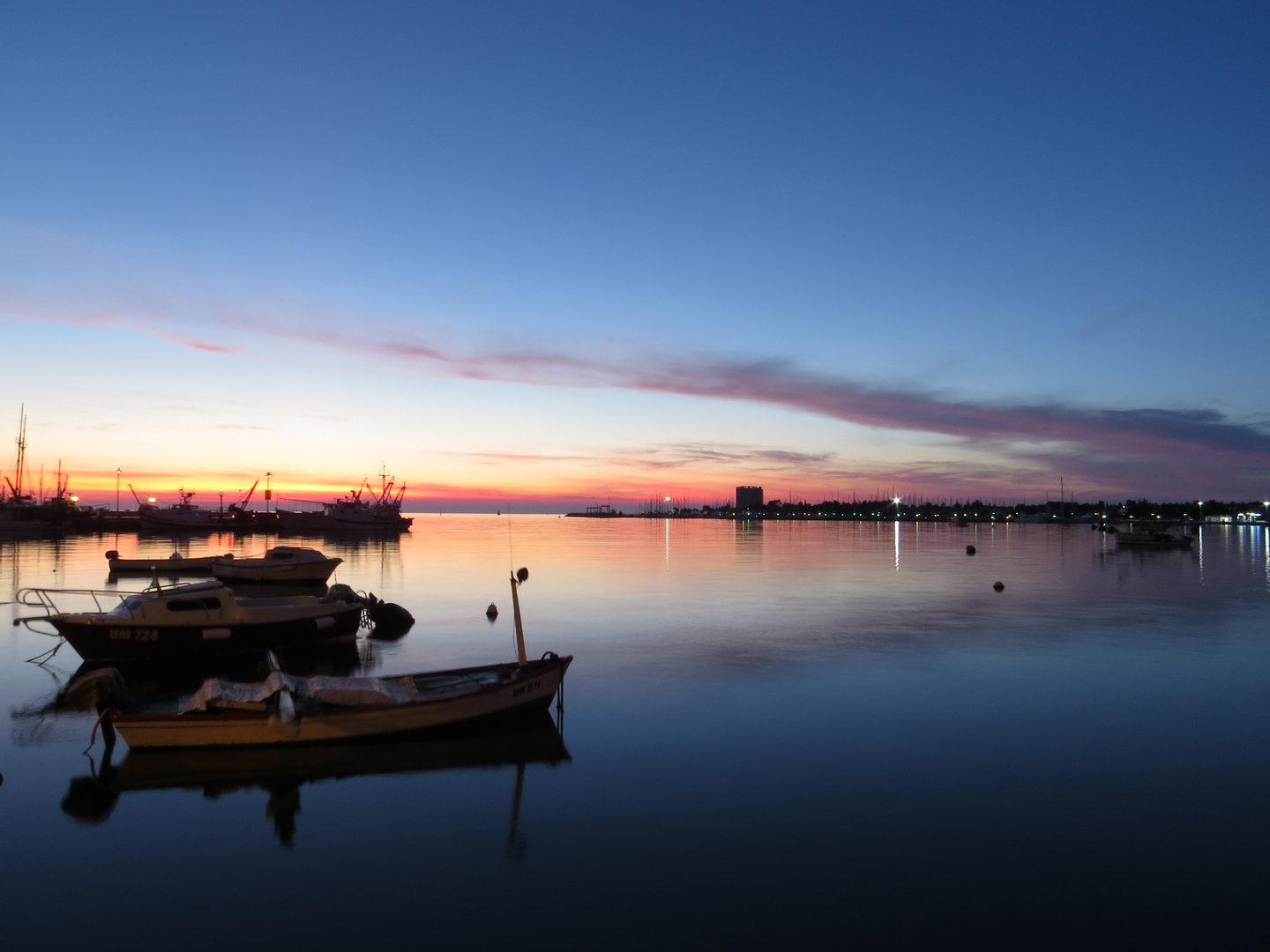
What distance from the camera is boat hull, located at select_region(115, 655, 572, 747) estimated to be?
16.1 m

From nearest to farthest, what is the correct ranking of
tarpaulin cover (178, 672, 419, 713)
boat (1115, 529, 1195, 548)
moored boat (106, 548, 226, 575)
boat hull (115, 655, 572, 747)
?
boat hull (115, 655, 572, 747) → tarpaulin cover (178, 672, 419, 713) → moored boat (106, 548, 226, 575) → boat (1115, 529, 1195, 548)

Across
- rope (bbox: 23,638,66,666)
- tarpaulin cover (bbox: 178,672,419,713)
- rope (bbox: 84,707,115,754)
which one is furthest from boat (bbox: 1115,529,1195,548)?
rope (bbox: 84,707,115,754)

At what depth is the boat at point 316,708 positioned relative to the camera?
16.1 m

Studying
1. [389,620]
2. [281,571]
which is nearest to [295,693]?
[389,620]

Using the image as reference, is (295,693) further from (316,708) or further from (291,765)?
(291,765)

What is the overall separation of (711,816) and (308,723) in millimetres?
8620

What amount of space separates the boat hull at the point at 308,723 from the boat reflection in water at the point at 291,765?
251mm

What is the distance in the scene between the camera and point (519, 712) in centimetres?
1891

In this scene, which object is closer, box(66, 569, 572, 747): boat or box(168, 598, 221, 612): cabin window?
box(66, 569, 572, 747): boat

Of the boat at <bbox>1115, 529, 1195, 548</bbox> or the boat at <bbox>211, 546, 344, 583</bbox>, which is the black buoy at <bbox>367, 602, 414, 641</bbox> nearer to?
the boat at <bbox>211, 546, 344, 583</bbox>

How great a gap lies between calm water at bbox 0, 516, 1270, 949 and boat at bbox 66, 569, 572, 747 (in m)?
0.51

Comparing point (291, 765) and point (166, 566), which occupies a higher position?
point (166, 566)

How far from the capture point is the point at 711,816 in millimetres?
13625

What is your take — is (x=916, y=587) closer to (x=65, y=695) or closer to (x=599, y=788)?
(x=599, y=788)
